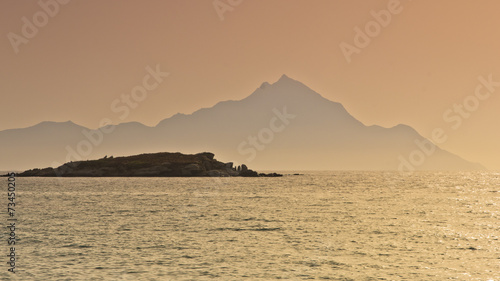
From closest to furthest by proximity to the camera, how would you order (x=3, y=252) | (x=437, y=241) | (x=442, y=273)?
(x=442, y=273), (x=3, y=252), (x=437, y=241)

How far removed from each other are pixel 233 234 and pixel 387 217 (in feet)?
94.1

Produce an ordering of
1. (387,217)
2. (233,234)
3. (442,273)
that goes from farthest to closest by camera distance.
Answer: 1. (387,217)
2. (233,234)
3. (442,273)

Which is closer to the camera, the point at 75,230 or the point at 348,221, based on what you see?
the point at 75,230

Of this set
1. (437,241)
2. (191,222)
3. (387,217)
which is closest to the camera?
(437,241)

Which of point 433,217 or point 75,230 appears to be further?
point 433,217

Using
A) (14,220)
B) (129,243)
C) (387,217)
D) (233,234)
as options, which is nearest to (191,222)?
(233,234)

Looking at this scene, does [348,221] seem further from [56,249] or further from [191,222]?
[56,249]

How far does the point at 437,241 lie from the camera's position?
4988 centimetres

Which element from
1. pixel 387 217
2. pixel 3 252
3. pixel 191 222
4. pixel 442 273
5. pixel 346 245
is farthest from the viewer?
pixel 387 217

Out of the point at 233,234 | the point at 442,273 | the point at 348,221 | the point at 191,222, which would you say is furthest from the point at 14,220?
the point at 442,273

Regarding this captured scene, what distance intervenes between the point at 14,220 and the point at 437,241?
5097 centimetres

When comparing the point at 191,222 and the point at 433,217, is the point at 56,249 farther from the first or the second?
the point at 433,217

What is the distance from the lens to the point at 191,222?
64562 mm

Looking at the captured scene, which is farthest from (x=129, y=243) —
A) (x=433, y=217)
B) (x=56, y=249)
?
(x=433, y=217)
